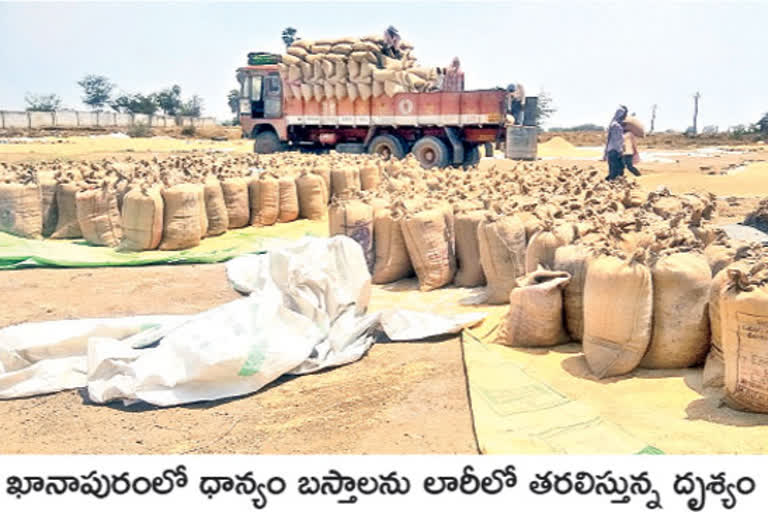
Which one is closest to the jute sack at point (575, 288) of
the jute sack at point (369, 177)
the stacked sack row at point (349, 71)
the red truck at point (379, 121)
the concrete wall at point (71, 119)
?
the jute sack at point (369, 177)

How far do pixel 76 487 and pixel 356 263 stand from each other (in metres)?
2.18

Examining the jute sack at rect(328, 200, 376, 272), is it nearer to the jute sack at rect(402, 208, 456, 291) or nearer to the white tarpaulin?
the jute sack at rect(402, 208, 456, 291)

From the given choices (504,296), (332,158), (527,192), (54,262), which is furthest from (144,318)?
(332,158)

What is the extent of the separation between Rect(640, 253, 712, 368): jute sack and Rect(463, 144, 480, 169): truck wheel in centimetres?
1100

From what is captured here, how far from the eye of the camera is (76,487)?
2.26 meters

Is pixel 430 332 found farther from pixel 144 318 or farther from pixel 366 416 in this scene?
pixel 144 318

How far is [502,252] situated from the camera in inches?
173

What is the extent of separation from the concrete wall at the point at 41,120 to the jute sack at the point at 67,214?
34.2 metres

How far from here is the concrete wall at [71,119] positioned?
36219 mm

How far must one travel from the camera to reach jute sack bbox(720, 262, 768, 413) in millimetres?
2566

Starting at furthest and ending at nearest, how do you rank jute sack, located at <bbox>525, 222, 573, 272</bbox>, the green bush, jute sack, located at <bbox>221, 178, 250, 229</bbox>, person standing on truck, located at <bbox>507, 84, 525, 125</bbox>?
the green bush < person standing on truck, located at <bbox>507, 84, 525, 125</bbox> < jute sack, located at <bbox>221, 178, 250, 229</bbox> < jute sack, located at <bbox>525, 222, 573, 272</bbox>

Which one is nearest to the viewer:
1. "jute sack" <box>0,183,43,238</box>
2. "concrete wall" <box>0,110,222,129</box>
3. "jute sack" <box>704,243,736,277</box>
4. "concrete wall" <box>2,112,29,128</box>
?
"jute sack" <box>704,243,736,277</box>

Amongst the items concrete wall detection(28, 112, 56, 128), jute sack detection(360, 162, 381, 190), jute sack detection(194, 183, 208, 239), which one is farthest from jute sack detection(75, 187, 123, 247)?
concrete wall detection(28, 112, 56, 128)

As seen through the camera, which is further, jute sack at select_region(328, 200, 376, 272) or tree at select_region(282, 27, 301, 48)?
tree at select_region(282, 27, 301, 48)
